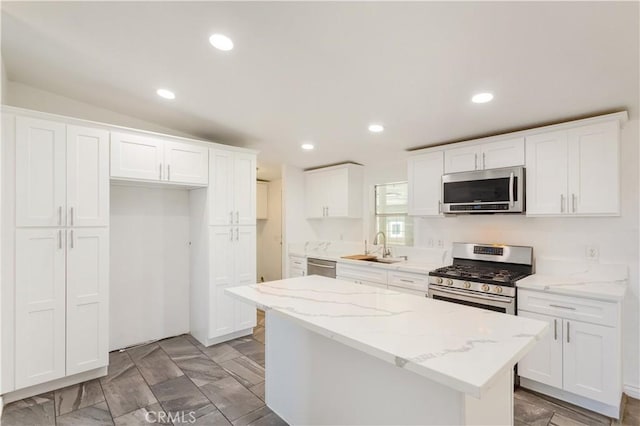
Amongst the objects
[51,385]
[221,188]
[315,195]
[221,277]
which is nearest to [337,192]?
[315,195]

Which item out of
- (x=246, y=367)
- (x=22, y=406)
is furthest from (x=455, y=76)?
(x=22, y=406)

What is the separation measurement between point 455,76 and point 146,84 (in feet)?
8.52

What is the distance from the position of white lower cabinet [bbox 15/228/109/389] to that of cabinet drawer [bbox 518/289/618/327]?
375 centimetres

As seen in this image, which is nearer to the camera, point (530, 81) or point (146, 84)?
point (530, 81)

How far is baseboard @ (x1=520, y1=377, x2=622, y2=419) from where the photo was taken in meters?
2.23

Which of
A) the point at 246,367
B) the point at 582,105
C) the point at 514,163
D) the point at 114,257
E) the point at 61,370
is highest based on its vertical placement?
the point at 582,105

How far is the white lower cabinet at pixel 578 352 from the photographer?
220 cm

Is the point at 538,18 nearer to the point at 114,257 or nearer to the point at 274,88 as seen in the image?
the point at 274,88

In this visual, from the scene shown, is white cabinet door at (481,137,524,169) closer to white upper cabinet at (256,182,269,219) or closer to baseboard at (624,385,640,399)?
baseboard at (624,385,640,399)

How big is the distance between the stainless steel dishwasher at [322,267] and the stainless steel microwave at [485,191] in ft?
5.58

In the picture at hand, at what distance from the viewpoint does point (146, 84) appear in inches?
109

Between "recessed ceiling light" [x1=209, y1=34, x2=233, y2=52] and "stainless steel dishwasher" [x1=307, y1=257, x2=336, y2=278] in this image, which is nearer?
"recessed ceiling light" [x1=209, y1=34, x2=233, y2=52]

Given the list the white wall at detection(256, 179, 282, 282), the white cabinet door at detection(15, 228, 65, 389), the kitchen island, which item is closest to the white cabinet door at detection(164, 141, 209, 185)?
the white cabinet door at detection(15, 228, 65, 389)

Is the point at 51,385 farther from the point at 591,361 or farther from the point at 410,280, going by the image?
the point at 591,361
